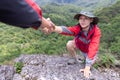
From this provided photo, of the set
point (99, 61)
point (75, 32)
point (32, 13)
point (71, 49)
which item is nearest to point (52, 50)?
point (99, 61)

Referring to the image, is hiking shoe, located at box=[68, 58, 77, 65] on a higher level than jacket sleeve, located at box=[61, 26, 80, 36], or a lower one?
lower

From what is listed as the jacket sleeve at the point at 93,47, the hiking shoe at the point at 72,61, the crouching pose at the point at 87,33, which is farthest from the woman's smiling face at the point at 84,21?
the hiking shoe at the point at 72,61

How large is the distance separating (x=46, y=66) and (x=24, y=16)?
6025mm

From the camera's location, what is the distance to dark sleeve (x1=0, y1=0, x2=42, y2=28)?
148cm

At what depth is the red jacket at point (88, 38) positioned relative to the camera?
21.7 ft

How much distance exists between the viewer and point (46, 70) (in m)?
7.16

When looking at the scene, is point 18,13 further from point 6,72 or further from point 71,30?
point 6,72

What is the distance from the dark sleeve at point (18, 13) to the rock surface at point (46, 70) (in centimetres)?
505

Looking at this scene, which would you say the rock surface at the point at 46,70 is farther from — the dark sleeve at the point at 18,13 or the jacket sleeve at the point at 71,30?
the dark sleeve at the point at 18,13

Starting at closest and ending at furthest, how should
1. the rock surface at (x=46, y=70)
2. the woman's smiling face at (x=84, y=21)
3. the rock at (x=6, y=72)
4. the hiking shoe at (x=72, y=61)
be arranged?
the woman's smiling face at (x=84, y=21)
the rock surface at (x=46, y=70)
the rock at (x=6, y=72)
the hiking shoe at (x=72, y=61)

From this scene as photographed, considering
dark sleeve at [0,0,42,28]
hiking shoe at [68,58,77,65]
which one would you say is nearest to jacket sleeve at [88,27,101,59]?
hiking shoe at [68,58,77,65]

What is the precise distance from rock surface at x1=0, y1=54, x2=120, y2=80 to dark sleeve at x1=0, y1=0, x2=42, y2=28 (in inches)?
199

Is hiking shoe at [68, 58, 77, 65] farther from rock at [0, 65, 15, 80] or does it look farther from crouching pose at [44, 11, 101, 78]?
rock at [0, 65, 15, 80]

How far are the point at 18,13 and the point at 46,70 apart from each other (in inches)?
225
